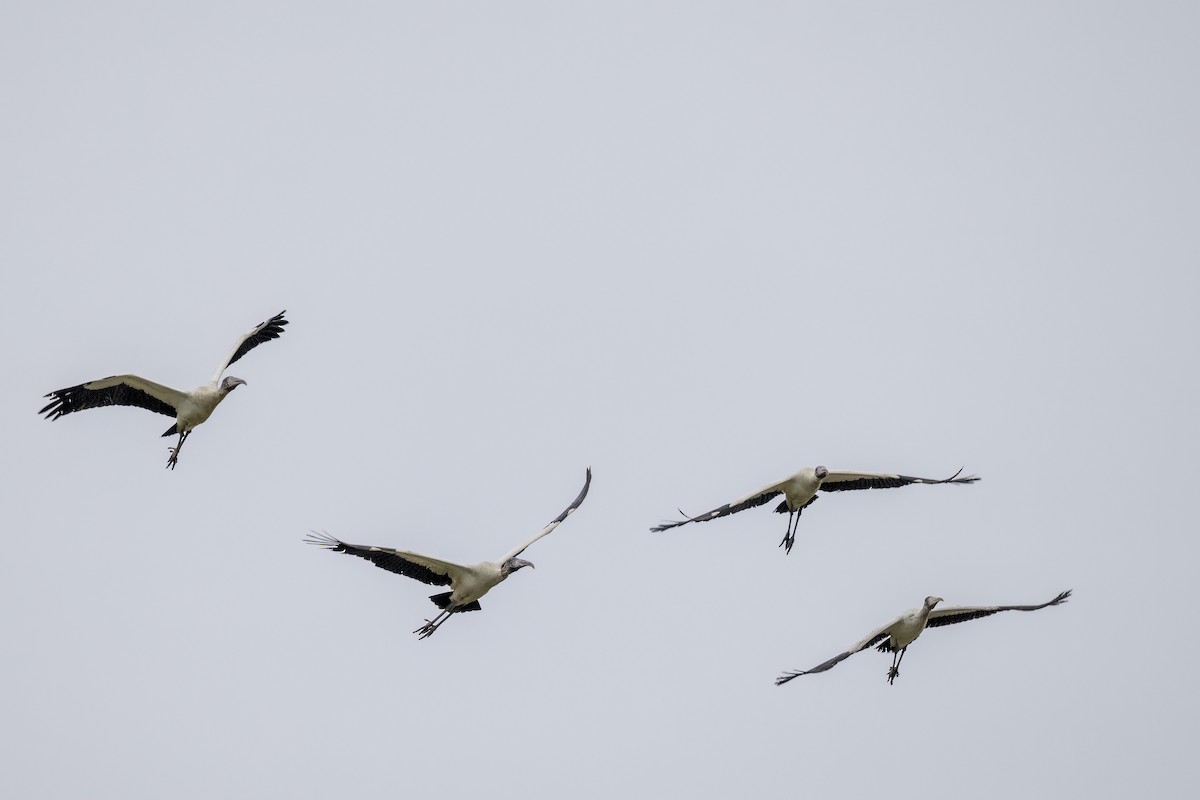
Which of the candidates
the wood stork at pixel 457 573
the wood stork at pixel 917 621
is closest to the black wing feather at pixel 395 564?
the wood stork at pixel 457 573

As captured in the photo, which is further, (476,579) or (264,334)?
(264,334)

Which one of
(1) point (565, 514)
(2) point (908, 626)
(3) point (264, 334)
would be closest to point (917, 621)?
(2) point (908, 626)

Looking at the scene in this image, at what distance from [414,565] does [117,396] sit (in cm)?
665

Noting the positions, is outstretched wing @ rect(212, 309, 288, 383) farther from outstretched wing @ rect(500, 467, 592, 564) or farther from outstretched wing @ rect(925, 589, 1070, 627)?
outstretched wing @ rect(925, 589, 1070, 627)

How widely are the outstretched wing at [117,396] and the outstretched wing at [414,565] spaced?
556 cm

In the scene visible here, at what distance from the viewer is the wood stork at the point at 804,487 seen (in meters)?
28.6

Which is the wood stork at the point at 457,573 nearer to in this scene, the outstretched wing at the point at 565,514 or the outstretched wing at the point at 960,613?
the outstretched wing at the point at 565,514

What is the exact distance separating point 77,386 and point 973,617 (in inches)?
670

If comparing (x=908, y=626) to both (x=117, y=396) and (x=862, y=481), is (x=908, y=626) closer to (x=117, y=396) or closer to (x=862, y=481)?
(x=862, y=481)

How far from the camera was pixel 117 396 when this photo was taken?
28.0 m

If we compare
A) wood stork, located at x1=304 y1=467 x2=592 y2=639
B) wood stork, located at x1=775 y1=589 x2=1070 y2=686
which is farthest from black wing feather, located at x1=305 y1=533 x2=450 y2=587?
wood stork, located at x1=775 y1=589 x2=1070 y2=686

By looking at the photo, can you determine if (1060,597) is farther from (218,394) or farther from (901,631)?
(218,394)

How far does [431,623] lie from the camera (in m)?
26.5

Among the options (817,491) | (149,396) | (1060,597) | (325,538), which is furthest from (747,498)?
(149,396)
